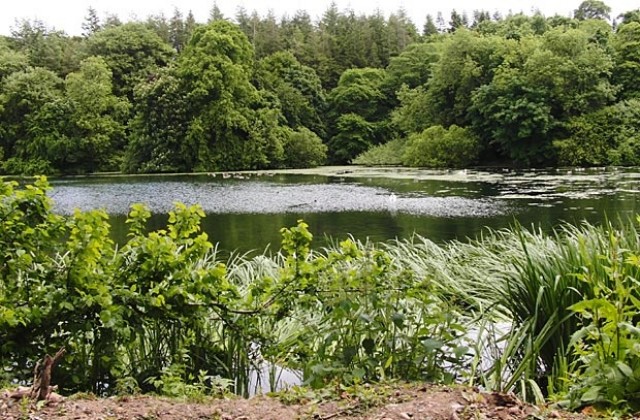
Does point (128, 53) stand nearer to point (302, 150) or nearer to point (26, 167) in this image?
point (26, 167)

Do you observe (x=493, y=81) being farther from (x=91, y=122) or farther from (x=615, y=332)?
(x=615, y=332)

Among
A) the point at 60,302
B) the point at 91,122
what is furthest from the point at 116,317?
the point at 91,122

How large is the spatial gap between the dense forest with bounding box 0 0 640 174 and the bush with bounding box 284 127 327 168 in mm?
101

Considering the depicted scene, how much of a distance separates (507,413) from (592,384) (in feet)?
1.46

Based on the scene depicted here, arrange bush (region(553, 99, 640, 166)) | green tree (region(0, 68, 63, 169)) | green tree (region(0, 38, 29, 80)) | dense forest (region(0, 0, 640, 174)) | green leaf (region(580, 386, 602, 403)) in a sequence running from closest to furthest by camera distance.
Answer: green leaf (region(580, 386, 602, 403)) < bush (region(553, 99, 640, 166)) < dense forest (region(0, 0, 640, 174)) < green tree (region(0, 68, 63, 169)) < green tree (region(0, 38, 29, 80))

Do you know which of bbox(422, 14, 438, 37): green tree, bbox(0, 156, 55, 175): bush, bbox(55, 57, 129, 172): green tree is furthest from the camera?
bbox(422, 14, 438, 37): green tree

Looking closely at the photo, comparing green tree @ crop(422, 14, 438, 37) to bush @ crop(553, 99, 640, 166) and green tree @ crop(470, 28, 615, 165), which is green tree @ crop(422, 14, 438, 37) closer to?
green tree @ crop(470, 28, 615, 165)

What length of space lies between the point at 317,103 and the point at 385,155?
8098 millimetres

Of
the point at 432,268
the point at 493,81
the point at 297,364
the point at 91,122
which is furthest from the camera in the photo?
the point at 91,122

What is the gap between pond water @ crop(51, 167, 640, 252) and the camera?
1223cm

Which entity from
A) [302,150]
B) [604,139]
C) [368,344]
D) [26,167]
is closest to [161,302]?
[368,344]

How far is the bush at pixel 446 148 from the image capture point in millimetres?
34938

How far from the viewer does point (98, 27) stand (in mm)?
67625

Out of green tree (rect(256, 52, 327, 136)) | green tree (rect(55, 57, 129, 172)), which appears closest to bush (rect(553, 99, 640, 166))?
green tree (rect(256, 52, 327, 136))
